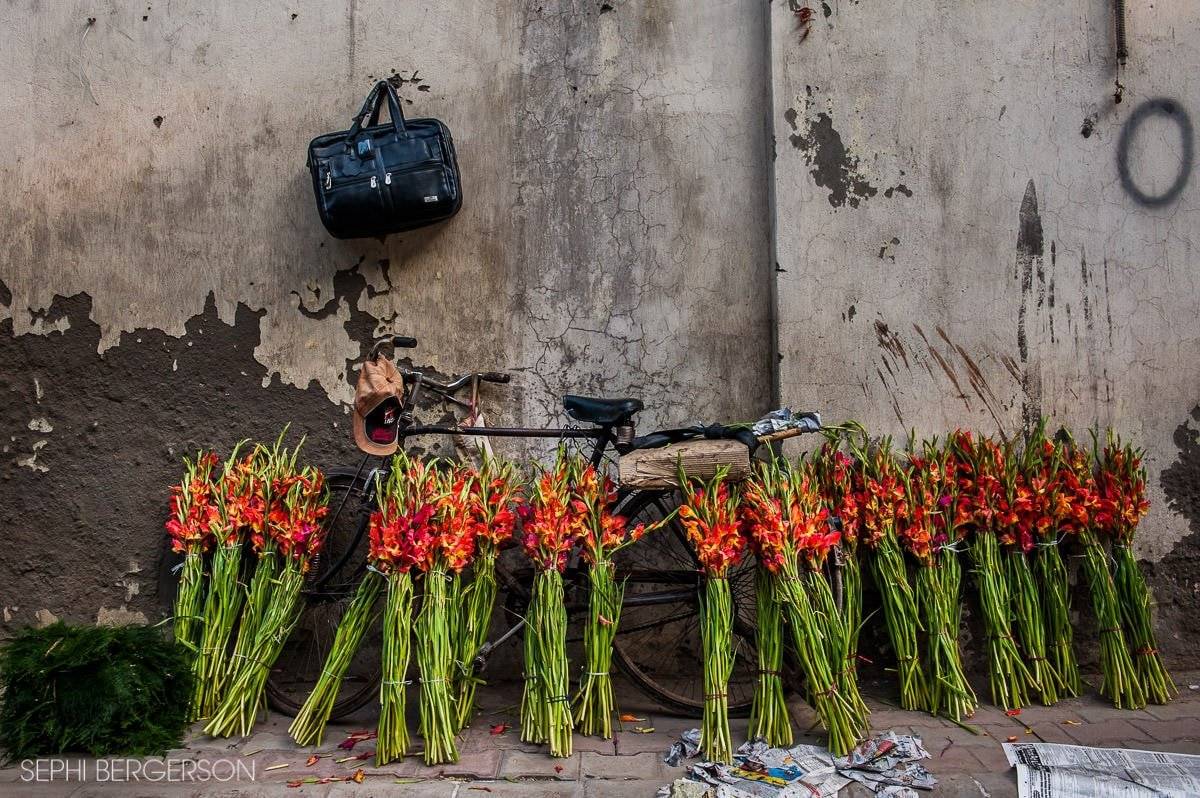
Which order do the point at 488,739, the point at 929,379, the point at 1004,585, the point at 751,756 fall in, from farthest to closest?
the point at 929,379 < the point at 1004,585 < the point at 488,739 < the point at 751,756

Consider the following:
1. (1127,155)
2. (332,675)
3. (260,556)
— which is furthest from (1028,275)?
(260,556)

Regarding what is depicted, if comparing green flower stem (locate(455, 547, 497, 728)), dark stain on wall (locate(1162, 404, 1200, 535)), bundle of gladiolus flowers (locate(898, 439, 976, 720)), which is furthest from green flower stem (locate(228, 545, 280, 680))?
dark stain on wall (locate(1162, 404, 1200, 535))

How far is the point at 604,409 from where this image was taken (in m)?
3.89

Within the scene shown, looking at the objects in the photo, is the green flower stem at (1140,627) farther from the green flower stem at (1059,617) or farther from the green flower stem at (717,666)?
the green flower stem at (717,666)

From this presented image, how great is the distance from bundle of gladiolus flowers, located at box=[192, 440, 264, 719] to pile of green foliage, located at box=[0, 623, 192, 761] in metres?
0.30

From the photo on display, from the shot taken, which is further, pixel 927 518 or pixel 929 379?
pixel 929 379

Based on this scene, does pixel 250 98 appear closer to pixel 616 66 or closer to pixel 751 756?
pixel 616 66

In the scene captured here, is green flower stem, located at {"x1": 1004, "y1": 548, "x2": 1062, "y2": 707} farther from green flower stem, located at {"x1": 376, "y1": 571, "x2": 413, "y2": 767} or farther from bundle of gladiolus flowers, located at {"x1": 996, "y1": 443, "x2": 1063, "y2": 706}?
green flower stem, located at {"x1": 376, "y1": 571, "x2": 413, "y2": 767}

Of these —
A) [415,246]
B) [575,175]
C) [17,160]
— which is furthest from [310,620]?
[17,160]

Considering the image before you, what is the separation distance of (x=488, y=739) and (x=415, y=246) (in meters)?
2.38

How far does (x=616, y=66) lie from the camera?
15.0ft

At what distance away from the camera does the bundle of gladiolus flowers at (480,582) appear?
3641mm

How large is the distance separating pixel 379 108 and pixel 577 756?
3.19 m

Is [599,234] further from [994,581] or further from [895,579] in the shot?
[994,581]
